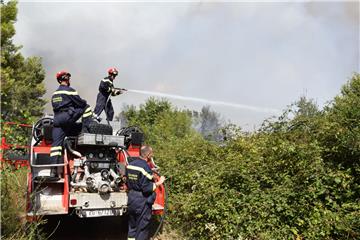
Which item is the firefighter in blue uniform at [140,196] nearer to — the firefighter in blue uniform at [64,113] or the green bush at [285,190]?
the green bush at [285,190]

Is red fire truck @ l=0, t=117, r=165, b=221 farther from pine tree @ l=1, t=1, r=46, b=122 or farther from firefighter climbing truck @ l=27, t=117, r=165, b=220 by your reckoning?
pine tree @ l=1, t=1, r=46, b=122

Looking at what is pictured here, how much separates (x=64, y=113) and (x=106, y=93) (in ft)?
6.19

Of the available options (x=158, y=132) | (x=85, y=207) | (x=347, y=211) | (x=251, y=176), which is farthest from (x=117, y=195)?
(x=158, y=132)

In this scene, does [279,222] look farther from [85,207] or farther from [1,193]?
[1,193]

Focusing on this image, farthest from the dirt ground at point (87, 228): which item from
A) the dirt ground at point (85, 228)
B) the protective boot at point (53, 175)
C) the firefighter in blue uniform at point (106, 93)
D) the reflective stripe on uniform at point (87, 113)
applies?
the firefighter in blue uniform at point (106, 93)

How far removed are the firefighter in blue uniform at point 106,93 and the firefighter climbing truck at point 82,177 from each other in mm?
1338

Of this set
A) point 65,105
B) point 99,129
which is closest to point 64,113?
point 65,105

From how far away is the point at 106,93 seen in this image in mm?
8039

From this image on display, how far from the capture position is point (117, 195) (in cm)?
587

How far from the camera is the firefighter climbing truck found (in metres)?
5.62

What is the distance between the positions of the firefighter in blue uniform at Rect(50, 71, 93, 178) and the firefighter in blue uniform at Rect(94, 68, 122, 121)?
135 centimetres

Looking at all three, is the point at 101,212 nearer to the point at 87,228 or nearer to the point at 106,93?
the point at 87,228

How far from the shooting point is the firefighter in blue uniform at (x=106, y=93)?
7.86 metres

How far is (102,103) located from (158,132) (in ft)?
27.9
